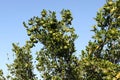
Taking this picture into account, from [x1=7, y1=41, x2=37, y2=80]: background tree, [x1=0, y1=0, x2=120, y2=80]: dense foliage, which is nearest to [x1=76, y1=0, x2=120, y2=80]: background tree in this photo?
[x1=0, y1=0, x2=120, y2=80]: dense foliage

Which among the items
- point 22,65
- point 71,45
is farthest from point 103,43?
point 22,65

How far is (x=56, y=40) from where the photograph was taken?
2075 centimetres

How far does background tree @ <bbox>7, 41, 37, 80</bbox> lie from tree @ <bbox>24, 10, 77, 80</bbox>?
4.69 m

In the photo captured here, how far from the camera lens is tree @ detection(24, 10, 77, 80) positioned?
831 inches

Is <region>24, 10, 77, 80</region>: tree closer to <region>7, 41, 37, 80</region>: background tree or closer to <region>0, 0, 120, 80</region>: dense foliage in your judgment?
<region>0, 0, 120, 80</region>: dense foliage

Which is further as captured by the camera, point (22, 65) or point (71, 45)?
point (22, 65)

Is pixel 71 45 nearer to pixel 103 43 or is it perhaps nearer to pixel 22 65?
pixel 103 43

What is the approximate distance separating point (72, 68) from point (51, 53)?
1.93m

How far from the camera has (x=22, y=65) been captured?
27.3m

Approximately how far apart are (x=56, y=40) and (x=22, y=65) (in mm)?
7720

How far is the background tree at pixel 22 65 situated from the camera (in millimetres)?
27078

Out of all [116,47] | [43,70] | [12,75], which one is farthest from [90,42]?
[12,75]

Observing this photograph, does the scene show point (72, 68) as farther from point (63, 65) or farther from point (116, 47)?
point (116, 47)

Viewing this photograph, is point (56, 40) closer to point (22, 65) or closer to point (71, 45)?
point (71, 45)
